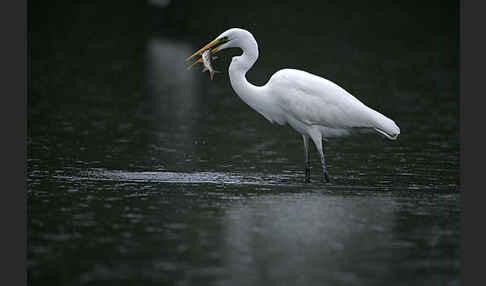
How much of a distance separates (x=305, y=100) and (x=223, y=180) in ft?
4.23

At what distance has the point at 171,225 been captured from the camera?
981 centimetres

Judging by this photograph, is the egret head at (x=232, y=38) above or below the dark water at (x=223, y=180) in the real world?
above

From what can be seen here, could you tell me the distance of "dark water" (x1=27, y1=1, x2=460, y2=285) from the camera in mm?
8516

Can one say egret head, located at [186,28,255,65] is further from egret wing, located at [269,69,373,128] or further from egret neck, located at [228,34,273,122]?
egret wing, located at [269,69,373,128]

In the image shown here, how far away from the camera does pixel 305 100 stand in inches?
483

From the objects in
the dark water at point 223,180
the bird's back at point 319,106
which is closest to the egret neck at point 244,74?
the bird's back at point 319,106

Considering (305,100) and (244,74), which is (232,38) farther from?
(305,100)

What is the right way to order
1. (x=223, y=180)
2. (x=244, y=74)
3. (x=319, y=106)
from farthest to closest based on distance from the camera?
(x=244, y=74)
(x=319, y=106)
(x=223, y=180)

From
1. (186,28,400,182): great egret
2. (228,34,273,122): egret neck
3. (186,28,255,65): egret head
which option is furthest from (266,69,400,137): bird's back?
(186,28,255,65): egret head

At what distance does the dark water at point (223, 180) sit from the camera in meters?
8.52

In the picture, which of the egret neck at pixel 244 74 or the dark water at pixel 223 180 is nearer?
the dark water at pixel 223 180

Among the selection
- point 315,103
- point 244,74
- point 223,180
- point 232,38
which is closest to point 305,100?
point 315,103

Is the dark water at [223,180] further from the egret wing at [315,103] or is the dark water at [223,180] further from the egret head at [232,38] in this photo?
the egret head at [232,38]

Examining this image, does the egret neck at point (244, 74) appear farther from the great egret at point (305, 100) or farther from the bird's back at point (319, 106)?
the bird's back at point (319, 106)
